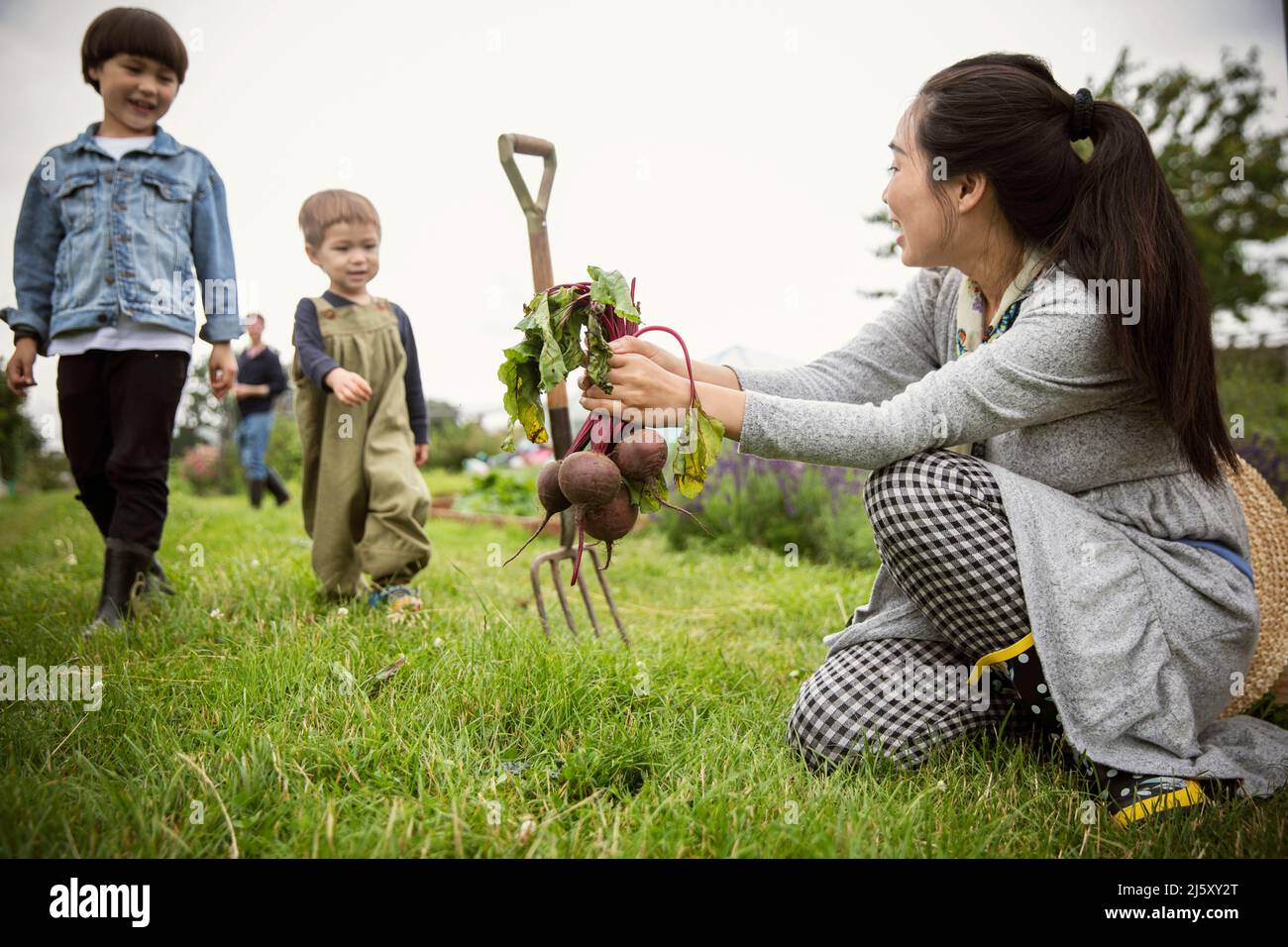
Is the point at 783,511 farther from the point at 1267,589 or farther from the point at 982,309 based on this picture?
the point at 1267,589

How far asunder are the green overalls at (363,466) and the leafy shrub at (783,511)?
178 cm

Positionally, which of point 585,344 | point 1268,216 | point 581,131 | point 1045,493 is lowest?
point 1045,493

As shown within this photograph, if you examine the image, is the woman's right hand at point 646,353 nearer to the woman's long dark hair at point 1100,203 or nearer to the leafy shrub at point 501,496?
the woman's long dark hair at point 1100,203

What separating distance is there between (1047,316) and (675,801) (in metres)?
1.16

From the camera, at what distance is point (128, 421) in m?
2.58

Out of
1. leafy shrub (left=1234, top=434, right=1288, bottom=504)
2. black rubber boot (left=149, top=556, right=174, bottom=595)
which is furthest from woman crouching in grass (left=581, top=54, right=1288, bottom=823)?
leafy shrub (left=1234, top=434, right=1288, bottom=504)

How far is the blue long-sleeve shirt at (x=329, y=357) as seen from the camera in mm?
2656

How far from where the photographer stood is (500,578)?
145 inches

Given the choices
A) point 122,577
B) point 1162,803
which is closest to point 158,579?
point 122,577

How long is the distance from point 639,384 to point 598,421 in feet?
0.48

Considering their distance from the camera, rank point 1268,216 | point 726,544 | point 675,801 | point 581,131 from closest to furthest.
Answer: point 675,801
point 581,131
point 726,544
point 1268,216

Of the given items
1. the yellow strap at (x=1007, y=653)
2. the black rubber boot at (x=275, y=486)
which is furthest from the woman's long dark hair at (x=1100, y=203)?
the black rubber boot at (x=275, y=486)
